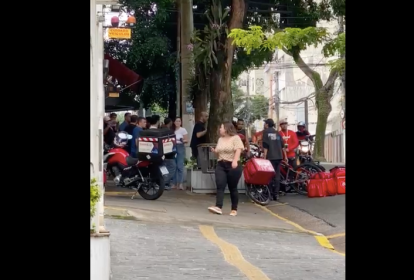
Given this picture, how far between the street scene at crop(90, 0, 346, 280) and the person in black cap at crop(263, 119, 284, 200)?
0.07 ft

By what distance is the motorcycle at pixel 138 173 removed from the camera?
14688 millimetres

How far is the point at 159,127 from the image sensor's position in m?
17.4

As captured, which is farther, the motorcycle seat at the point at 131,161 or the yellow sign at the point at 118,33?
the yellow sign at the point at 118,33

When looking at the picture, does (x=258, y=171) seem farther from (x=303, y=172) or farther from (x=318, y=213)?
(x=303, y=172)

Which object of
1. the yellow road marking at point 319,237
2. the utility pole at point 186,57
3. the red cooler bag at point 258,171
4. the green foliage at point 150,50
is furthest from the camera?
the green foliage at point 150,50

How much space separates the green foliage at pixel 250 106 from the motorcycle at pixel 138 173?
38414mm

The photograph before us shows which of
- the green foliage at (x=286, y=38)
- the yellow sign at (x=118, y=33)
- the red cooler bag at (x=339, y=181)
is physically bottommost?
the red cooler bag at (x=339, y=181)

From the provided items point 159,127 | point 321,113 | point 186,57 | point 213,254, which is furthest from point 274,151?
point 321,113

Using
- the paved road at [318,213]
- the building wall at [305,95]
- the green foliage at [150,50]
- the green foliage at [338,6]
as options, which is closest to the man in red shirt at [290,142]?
the paved road at [318,213]

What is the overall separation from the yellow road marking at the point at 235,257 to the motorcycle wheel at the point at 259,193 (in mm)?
4213

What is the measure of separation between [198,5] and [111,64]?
339cm

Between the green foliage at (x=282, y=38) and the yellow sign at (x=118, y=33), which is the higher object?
the yellow sign at (x=118, y=33)

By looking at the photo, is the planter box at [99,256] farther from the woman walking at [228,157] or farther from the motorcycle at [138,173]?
the motorcycle at [138,173]

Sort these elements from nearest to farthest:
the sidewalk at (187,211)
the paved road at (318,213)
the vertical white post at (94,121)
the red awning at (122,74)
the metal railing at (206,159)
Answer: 1. the vertical white post at (94,121)
2. the paved road at (318,213)
3. the sidewalk at (187,211)
4. the metal railing at (206,159)
5. the red awning at (122,74)
